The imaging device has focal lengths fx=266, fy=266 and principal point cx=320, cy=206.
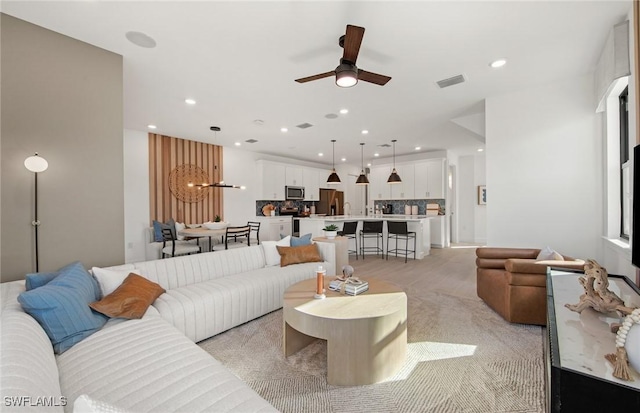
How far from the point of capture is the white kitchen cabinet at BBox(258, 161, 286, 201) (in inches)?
308

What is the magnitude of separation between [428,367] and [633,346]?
4.66ft

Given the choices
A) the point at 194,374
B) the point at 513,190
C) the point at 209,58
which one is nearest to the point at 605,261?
the point at 513,190

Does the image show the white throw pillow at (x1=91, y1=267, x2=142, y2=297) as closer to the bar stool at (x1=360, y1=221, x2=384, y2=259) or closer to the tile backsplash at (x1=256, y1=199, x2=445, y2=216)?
the bar stool at (x1=360, y1=221, x2=384, y2=259)

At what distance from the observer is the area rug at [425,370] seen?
1.73 m

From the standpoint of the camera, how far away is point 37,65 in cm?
242

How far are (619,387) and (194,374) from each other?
172 cm

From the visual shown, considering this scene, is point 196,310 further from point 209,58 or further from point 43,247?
point 209,58

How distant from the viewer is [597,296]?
56.8 inches

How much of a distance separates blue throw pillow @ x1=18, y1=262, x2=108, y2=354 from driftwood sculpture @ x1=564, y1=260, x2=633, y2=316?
117 inches

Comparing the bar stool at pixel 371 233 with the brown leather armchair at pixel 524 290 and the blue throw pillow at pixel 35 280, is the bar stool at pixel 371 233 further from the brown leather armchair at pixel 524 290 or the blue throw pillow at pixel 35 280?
the blue throw pillow at pixel 35 280

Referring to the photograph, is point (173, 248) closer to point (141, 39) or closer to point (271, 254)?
point (271, 254)

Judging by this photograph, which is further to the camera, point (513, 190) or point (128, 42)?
point (513, 190)

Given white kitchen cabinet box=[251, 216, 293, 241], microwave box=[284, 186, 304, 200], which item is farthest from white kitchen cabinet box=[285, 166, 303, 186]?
white kitchen cabinet box=[251, 216, 293, 241]

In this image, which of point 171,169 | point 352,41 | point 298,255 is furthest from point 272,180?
point 352,41
